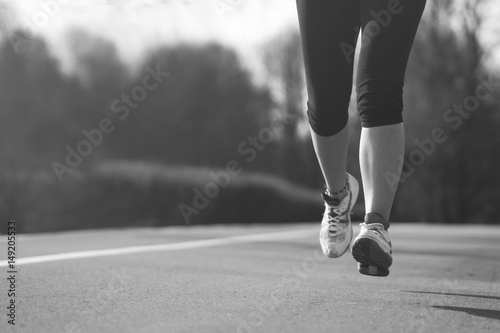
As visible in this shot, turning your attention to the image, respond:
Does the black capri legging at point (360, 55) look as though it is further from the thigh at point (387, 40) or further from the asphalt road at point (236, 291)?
the asphalt road at point (236, 291)

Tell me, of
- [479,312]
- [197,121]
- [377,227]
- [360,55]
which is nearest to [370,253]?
[377,227]

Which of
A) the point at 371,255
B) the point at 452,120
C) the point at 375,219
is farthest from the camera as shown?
the point at 452,120

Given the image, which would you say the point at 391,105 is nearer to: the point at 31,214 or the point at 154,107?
the point at 31,214

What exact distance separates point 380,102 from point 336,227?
53 cm

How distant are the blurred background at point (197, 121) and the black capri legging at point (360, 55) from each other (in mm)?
4582

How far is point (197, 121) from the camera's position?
14.7 metres

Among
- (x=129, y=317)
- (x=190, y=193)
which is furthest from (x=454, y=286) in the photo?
(x=190, y=193)

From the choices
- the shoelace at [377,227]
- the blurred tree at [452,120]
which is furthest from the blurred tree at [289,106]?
the shoelace at [377,227]

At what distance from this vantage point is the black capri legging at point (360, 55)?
239cm

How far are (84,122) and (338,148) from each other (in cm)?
1055

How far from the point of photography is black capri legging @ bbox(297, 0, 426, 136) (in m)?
2.39

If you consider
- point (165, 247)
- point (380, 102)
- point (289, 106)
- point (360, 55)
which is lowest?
point (165, 247)

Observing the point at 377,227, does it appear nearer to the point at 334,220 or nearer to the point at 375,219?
the point at 375,219

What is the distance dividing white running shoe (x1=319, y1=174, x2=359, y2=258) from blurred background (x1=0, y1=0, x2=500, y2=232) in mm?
4619
